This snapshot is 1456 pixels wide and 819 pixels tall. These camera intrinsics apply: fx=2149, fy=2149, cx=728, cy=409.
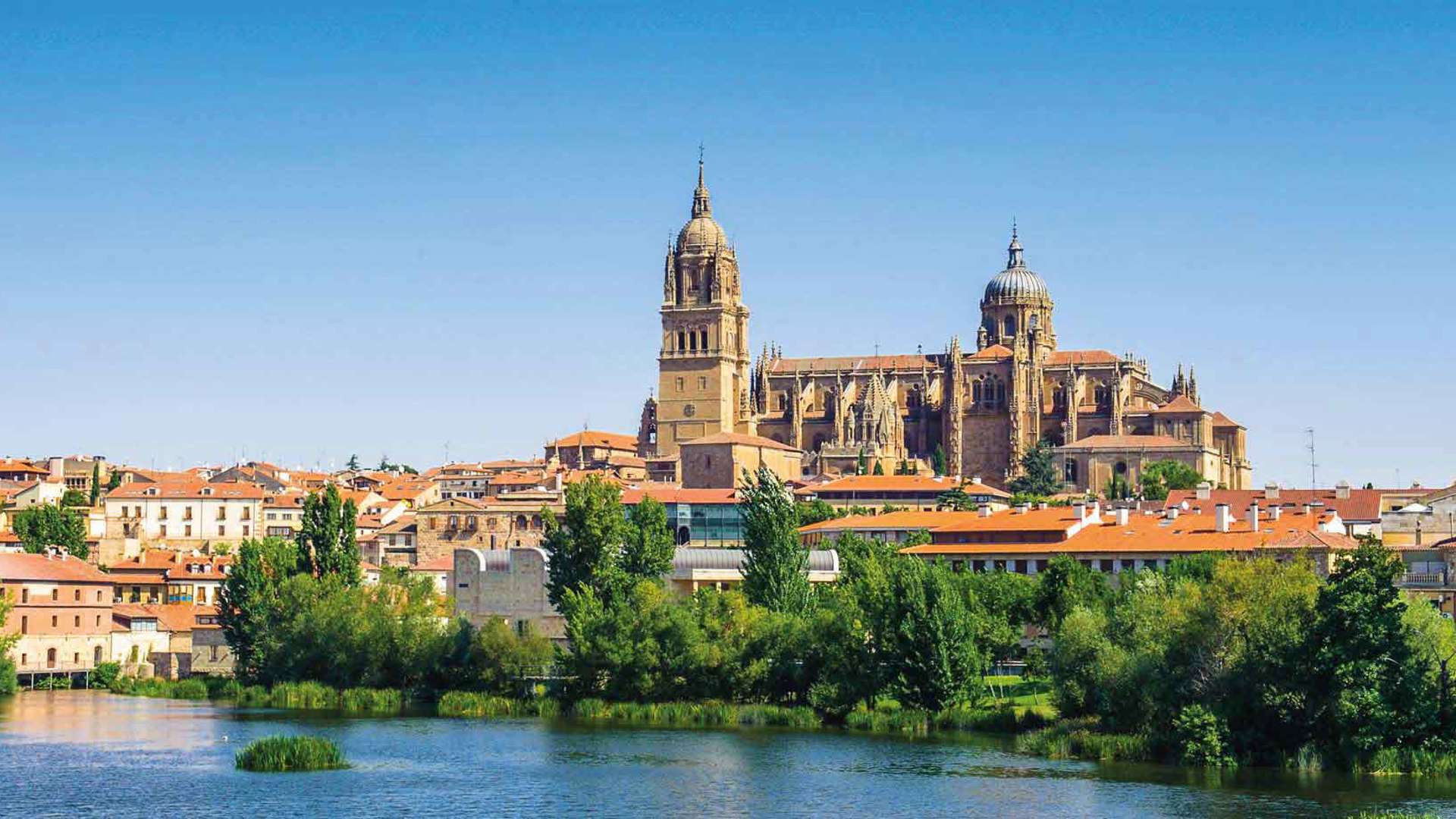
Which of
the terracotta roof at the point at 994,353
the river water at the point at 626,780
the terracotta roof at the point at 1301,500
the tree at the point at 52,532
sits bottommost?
the river water at the point at 626,780

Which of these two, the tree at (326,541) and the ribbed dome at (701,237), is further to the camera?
the ribbed dome at (701,237)

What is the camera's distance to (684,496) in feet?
320

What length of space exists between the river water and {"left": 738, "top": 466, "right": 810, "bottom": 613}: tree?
8.39 m

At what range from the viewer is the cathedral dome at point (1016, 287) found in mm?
147625

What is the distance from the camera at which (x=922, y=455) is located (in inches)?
5404

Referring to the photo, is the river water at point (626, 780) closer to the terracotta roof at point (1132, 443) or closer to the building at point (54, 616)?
the building at point (54, 616)

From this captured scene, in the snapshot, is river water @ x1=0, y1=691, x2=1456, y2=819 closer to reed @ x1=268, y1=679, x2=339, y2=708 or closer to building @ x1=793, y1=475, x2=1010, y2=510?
reed @ x1=268, y1=679, x2=339, y2=708

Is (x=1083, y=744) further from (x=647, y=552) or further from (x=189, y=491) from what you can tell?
(x=189, y=491)

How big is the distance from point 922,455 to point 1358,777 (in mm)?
96990

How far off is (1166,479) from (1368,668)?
247ft

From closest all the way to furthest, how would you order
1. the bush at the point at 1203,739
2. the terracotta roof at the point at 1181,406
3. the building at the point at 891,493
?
the bush at the point at 1203,739 < the building at the point at 891,493 < the terracotta roof at the point at 1181,406

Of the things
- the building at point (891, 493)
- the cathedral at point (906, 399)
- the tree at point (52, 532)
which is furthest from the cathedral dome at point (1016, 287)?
the tree at point (52, 532)

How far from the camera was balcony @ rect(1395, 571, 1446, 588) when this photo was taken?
56188 millimetres

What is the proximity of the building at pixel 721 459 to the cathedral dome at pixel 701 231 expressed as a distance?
60.7 feet
